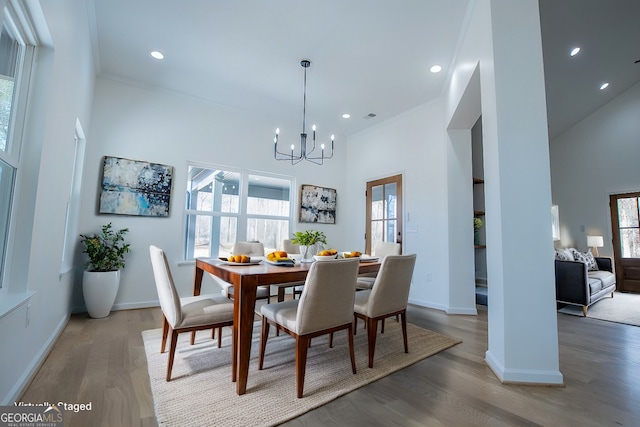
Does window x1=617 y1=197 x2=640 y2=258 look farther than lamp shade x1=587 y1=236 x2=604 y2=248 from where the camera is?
No

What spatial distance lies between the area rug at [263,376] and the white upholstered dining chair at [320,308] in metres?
0.14

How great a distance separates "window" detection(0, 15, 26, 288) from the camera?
1481 mm

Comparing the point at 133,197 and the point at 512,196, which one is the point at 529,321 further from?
the point at 133,197

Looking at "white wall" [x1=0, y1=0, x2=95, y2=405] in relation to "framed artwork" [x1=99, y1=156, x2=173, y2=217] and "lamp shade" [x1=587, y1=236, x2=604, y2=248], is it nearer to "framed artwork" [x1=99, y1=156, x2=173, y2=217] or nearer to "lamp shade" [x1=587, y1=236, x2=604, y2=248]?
"framed artwork" [x1=99, y1=156, x2=173, y2=217]

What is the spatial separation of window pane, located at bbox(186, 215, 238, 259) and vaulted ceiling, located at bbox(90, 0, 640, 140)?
184cm

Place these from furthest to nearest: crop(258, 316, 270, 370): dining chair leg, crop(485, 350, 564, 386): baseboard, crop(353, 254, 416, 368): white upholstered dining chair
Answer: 1. crop(353, 254, 416, 368): white upholstered dining chair
2. crop(258, 316, 270, 370): dining chair leg
3. crop(485, 350, 564, 386): baseboard

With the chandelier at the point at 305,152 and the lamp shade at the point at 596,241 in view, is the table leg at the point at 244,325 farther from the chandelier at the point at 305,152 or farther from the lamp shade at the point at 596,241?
the lamp shade at the point at 596,241

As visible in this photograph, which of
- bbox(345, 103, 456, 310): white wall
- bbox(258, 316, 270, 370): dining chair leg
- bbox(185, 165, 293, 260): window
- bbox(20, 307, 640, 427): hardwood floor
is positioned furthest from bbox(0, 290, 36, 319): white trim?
bbox(345, 103, 456, 310): white wall

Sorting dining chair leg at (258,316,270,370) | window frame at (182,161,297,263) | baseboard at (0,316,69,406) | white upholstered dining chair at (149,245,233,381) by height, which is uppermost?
window frame at (182,161,297,263)

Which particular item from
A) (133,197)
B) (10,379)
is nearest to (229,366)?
(10,379)

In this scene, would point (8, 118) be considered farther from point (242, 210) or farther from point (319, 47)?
point (242, 210)

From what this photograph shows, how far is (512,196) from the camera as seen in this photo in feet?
6.43

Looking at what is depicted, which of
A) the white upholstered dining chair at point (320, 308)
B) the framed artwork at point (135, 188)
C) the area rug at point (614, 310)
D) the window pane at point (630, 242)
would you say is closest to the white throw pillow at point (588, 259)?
the area rug at point (614, 310)

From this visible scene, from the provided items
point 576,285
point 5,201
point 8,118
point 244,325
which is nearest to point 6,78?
point 8,118
